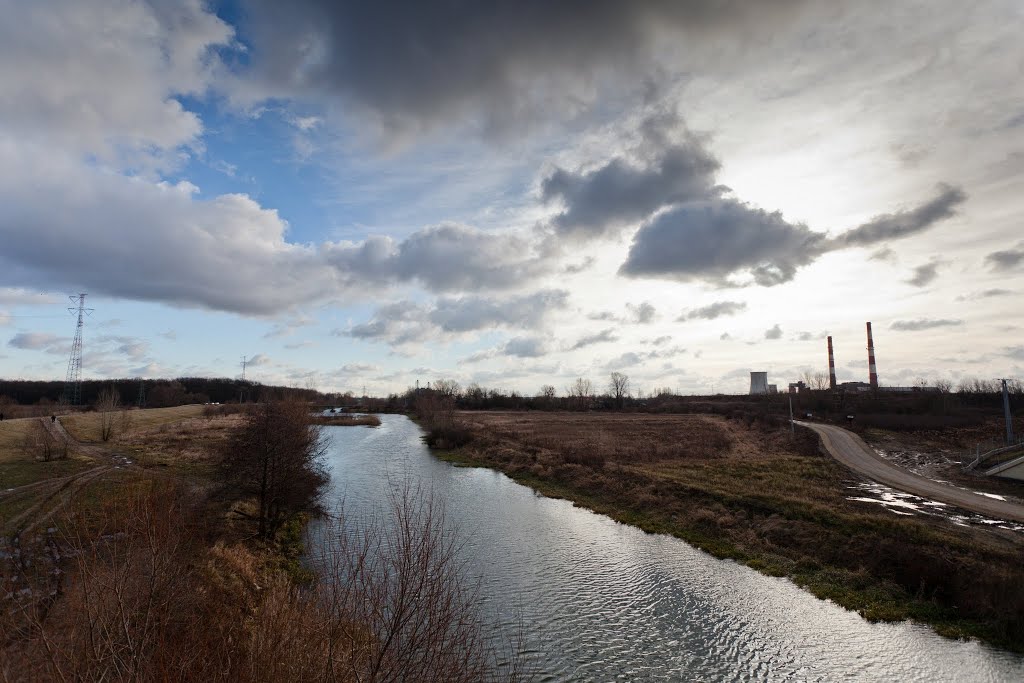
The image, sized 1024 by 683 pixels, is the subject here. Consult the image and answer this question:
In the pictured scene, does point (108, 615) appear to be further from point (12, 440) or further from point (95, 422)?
point (95, 422)

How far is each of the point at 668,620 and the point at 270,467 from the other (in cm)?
1790

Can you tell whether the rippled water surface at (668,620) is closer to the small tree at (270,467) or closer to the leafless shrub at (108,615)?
the small tree at (270,467)

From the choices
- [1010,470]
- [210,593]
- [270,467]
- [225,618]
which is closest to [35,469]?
[270,467]

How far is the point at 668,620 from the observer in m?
17.2

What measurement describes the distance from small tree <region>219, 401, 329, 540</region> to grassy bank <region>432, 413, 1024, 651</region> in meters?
17.6

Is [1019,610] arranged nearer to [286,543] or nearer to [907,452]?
[286,543]

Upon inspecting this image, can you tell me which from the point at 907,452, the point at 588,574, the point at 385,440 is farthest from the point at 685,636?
the point at 385,440

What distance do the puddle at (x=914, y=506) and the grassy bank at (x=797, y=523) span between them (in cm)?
117

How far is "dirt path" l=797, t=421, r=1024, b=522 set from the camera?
2796 centimetres

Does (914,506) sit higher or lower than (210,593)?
higher

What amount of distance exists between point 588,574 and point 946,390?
119 metres

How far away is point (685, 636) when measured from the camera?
1614 centimetres

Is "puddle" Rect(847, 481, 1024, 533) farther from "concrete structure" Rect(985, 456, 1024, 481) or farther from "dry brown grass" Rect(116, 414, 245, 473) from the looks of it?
"dry brown grass" Rect(116, 414, 245, 473)

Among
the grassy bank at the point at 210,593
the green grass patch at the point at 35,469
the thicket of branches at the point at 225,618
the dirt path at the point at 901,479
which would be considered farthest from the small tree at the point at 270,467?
the dirt path at the point at 901,479
